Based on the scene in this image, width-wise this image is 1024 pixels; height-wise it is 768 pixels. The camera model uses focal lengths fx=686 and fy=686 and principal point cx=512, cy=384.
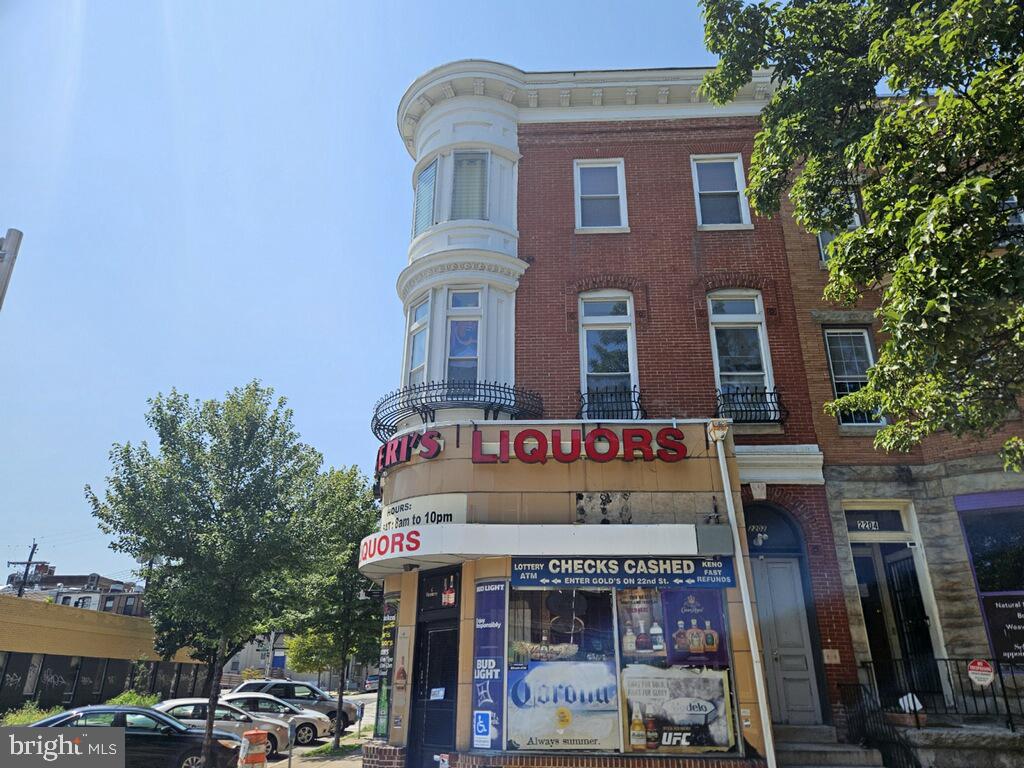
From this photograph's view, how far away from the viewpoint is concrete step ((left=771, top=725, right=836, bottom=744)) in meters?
10.5

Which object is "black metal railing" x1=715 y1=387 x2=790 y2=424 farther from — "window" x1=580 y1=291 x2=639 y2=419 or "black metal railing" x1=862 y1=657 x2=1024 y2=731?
"black metal railing" x1=862 y1=657 x2=1024 y2=731

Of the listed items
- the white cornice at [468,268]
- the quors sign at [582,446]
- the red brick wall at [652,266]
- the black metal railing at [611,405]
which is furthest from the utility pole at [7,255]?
the black metal railing at [611,405]

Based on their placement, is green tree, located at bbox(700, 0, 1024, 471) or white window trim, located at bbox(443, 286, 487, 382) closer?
green tree, located at bbox(700, 0, 1024, 471)

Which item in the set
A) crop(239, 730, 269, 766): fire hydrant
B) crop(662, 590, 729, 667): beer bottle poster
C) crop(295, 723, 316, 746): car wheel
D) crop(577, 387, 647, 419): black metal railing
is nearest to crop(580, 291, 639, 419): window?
crop(577, 387, 647, 419): black metal railing

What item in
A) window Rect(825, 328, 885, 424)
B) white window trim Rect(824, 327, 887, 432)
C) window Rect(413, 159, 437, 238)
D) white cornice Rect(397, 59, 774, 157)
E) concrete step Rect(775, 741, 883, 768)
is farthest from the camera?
white cornice Rect(397, 59, 774, 157)

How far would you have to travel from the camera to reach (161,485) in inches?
584

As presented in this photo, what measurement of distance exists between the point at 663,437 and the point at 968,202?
5.56 meters

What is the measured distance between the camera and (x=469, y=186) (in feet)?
49.1

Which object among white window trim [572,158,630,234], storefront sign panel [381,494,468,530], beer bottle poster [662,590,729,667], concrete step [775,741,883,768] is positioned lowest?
concrete step [775,741,883,768]

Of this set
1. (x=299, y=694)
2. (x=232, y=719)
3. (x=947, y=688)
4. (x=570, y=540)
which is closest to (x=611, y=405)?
(x=570, y=540)

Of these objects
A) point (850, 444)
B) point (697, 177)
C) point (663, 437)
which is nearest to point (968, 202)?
point (663, 437)

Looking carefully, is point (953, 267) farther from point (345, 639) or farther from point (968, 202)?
point (345, 639)

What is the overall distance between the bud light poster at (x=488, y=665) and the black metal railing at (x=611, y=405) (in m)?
3.86

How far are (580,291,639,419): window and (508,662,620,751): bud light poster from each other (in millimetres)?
4632
